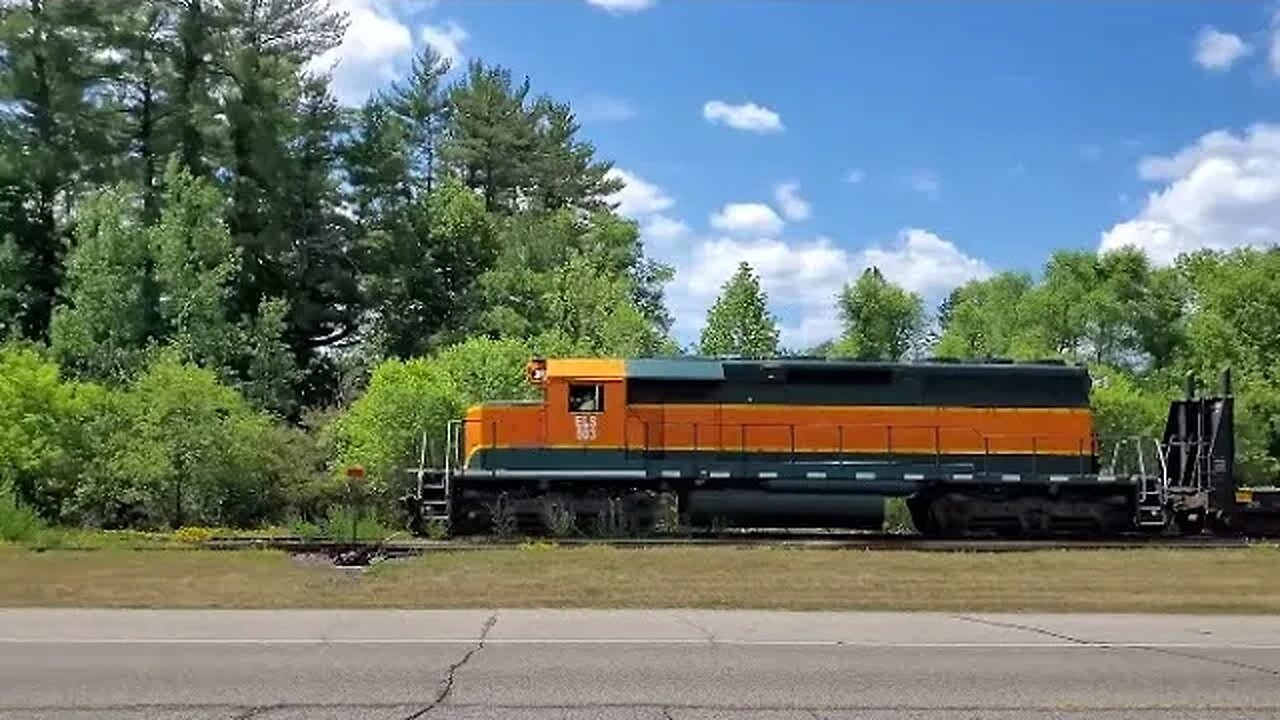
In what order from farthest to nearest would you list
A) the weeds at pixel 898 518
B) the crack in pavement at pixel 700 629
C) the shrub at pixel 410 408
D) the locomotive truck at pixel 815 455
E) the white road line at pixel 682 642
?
A: the shrub at pixel 410 408, the weeds at pixel 898 518, the locomotive truck at pixel 815 455, the crack in pavement at pixel 700 629, the white road line at pixel 682 642

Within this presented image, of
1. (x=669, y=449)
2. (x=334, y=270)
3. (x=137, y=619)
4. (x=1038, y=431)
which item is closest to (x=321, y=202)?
(x=334, y=270)

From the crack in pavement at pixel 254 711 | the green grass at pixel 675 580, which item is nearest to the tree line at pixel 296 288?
the green grass at pixel 675 580

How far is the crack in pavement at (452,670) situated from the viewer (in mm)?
8533

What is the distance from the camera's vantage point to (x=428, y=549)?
22.7 m

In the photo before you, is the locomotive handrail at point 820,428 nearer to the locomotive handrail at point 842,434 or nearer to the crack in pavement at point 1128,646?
the locomotive handrail at point 842,434

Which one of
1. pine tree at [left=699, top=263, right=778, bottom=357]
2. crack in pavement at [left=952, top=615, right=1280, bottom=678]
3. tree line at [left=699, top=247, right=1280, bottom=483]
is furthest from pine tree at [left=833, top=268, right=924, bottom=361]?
crack in pavement at [left=952, top=615, right=1280, bottom=678]

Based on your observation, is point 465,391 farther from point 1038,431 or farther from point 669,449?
point 1038,431

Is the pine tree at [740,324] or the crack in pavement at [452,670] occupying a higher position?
the pine tree at [740,324]

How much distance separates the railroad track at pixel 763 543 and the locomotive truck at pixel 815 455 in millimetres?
920

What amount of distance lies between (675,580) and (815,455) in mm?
9762

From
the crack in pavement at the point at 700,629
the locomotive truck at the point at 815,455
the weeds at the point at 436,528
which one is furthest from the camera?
the weeds at the point at 436,528

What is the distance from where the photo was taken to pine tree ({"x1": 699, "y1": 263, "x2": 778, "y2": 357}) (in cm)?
Result: 4872

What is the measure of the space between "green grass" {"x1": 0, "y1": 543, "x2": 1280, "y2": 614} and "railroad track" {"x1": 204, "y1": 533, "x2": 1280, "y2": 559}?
96cm

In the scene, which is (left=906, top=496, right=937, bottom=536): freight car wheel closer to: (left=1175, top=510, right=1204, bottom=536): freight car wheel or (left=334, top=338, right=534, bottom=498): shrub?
(left=1175, top=510, right=1204, bottom=536): freight car wheel
